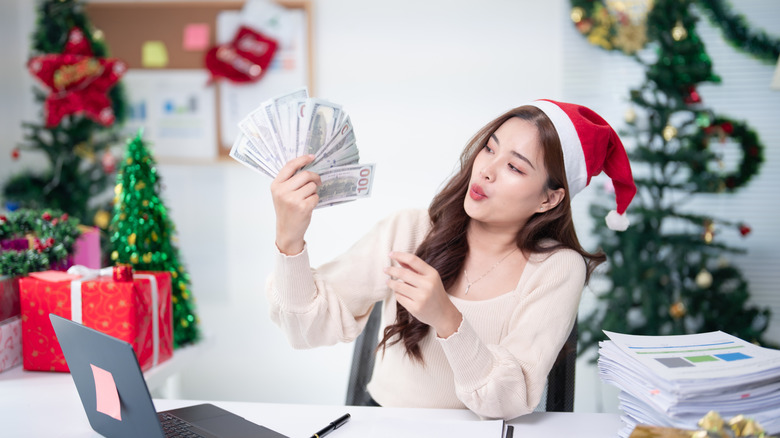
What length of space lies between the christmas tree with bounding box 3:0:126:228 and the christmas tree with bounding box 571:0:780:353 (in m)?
2.45

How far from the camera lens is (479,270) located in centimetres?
168

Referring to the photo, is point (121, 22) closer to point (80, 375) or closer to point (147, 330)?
point (147, 330)

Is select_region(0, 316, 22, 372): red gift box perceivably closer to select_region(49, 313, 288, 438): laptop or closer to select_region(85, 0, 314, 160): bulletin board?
select_region(49, 313, 288, 438): laptop

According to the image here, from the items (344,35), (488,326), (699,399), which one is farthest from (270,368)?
(699,399)

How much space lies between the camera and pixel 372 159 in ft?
11.3

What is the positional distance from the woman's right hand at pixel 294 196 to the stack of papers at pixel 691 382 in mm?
671

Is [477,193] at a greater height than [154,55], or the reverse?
[154,55]

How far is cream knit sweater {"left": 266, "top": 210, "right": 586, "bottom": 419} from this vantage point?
1341mm

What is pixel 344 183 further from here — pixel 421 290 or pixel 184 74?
pixel 184 74

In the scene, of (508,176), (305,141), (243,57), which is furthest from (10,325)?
(243,57)

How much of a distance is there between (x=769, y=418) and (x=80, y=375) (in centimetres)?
127

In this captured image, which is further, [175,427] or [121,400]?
[175,427]

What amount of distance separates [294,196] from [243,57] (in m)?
2.25

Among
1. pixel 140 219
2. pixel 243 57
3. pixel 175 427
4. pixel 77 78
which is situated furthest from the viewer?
pixel 243 57
